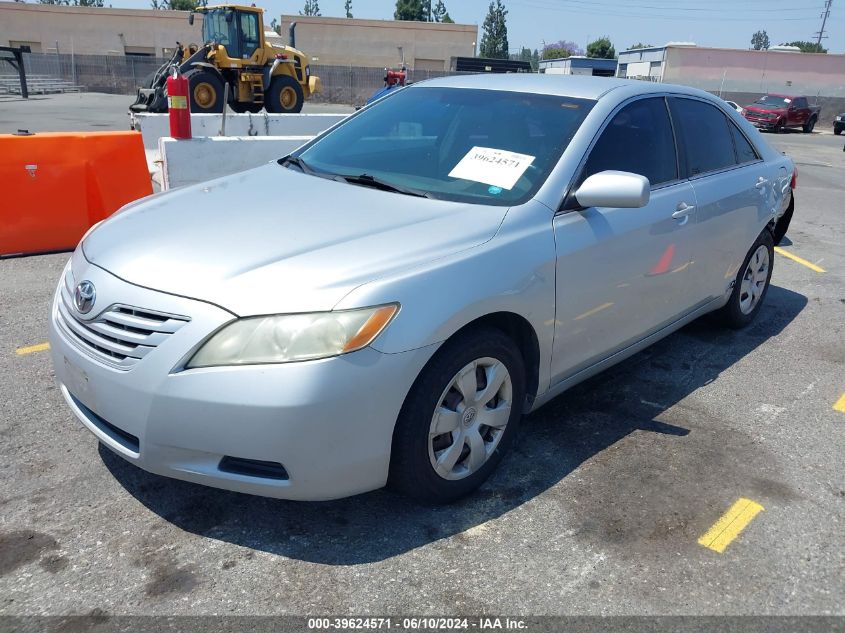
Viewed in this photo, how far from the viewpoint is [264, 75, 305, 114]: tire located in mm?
20578

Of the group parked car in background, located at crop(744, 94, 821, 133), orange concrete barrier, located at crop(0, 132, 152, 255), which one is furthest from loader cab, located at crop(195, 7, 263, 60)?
parked car in background, located at crop(744, 94, 821, 133)

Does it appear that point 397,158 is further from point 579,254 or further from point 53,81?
point 53,81

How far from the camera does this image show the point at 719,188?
14.1 ft

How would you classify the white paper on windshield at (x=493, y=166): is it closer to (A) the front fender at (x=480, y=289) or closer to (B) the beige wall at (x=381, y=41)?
(A) the front fender at (x=480, y=289)

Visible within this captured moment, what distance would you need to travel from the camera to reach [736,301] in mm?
4984

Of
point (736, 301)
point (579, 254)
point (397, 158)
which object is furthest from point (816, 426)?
point (397, 158)

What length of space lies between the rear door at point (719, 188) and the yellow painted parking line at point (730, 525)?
4.86ft

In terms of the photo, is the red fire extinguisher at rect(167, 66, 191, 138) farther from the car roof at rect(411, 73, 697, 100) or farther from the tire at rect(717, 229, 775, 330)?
the tire at rect(717, 229, 775, 330)

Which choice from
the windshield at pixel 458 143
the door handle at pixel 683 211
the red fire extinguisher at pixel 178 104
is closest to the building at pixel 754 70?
the red fire extinguisher at pixel 178 104

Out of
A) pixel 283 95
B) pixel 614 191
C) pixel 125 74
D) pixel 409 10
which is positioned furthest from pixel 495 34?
pixel 614 191

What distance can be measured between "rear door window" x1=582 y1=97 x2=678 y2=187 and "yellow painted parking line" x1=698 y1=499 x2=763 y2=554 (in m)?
1.59

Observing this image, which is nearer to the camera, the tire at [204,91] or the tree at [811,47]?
the tire at [204,91]

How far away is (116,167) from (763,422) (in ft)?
18.8

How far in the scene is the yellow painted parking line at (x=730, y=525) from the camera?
283 centimetres
